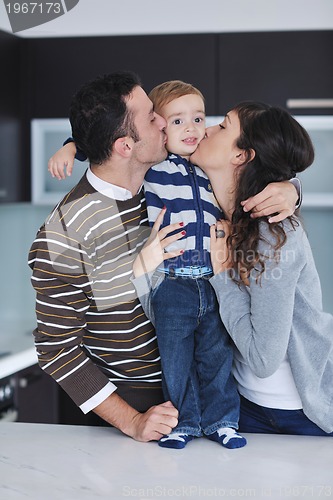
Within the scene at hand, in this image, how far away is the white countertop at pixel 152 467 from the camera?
1.07 metres

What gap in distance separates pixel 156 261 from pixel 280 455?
1.41 feet

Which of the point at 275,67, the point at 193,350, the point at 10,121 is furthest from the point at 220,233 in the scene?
the point at 10,121

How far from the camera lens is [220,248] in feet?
4.56

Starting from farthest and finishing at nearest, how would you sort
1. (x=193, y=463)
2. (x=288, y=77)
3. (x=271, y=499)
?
(x=288, y=77), (x=193, y=463), (x=271, y=499)

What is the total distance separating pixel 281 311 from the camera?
4.13 ft

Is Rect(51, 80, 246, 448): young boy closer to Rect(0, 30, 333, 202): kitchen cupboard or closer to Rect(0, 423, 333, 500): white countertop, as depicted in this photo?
Rect(0, 423, 333, 500): white countertop

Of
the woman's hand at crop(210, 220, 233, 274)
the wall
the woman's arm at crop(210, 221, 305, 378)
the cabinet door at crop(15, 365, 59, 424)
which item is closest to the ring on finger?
the woman's hand at crop(210, 220, 233, 274)

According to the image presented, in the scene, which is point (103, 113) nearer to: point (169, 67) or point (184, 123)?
point (184, 123)

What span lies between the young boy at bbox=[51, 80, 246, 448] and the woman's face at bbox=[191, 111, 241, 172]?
3cm

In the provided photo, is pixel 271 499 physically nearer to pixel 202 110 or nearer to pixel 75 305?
pixel 75 305

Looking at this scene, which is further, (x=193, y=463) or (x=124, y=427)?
(x=124, y=427)

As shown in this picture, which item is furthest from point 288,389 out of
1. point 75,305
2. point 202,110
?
point 202,110

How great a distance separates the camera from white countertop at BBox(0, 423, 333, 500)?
1.07 m

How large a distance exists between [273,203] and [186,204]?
0.66 feet
